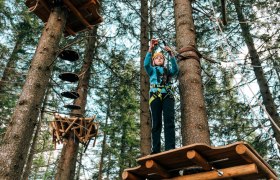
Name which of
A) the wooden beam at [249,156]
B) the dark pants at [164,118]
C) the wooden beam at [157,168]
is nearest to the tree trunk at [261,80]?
the dark pants at [164,118]

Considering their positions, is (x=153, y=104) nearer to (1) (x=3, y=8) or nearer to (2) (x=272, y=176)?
(2) (x=272, y=176)

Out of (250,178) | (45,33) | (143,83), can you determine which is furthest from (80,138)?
(250,178)

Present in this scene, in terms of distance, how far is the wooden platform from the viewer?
17.4ft

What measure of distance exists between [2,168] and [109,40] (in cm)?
667

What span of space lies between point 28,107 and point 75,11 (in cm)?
217

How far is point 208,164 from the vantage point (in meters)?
2.84

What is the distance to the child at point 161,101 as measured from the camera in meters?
3.71

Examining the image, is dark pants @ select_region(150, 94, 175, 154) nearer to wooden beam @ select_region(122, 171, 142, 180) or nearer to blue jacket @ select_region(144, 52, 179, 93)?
blue jacket @ select_region(144, 52, 179, 93)

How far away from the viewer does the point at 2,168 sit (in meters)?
3.62

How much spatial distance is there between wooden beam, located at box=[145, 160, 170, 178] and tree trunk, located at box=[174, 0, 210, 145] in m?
0.49

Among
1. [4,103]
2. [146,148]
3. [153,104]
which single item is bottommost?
[153,104]

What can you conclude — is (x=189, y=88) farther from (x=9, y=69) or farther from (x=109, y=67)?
(x=9, y=69)

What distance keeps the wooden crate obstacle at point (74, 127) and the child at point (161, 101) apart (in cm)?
311

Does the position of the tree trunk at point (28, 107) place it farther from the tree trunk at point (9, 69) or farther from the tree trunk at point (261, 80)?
the tree trunk at point (9, 69)
